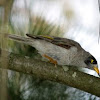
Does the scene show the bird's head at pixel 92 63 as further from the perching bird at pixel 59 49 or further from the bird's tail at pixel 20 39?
the bird's tail at pixel 20 39


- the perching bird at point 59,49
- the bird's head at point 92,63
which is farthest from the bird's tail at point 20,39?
the bird's head at point 92,63

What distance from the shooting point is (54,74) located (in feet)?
5.44

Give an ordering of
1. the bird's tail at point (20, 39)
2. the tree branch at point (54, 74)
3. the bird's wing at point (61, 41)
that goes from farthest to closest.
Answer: the bird's wing at point (61, 41), the bird's tail at point (20, 39), the tree branch at point (54, 74)

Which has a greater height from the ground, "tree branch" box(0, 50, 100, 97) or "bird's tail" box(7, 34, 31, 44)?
"bird's tail" box(7, 34, 31, 44)

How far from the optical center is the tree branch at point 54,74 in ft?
5.34

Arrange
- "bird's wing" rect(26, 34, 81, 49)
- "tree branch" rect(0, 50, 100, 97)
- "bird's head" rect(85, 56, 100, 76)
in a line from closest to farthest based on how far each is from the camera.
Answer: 1. "tree branch" rect(0, 50, 100, 97)
2. "bird's wing" rect(26, 34, 81, 49)
3. "bird's head" rect(85, 56, 100, 76)

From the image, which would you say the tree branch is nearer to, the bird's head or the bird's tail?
the bird's tail

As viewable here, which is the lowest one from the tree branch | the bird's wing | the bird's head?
the bird's head

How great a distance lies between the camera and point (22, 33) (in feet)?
6.77

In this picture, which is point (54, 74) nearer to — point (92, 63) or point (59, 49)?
point (59, 49)

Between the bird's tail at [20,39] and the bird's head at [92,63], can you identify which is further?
the bird's head at [92,63]

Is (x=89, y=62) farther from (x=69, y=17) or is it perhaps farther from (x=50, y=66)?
(x=50, y=66)

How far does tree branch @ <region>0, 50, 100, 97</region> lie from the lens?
5.34 ft

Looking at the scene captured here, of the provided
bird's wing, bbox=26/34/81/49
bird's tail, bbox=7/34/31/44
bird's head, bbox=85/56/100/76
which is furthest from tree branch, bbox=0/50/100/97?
bird's head, bbox=85/56/100/76
